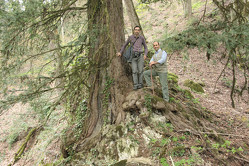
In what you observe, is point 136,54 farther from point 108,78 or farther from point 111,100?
point 111,100

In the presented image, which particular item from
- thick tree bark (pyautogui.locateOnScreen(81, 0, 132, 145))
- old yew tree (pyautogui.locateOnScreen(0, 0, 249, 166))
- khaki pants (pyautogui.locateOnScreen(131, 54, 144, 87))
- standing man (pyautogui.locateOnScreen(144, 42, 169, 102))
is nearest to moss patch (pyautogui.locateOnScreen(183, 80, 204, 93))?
old yew tree (pyautogui.locateOnScreen(0, 0, 249, 166))

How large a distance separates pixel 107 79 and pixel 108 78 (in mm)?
43

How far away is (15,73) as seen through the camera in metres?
4.30

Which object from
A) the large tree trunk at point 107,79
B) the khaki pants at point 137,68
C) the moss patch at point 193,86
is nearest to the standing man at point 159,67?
the khaki pants at point 137,68

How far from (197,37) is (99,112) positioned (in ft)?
10.1

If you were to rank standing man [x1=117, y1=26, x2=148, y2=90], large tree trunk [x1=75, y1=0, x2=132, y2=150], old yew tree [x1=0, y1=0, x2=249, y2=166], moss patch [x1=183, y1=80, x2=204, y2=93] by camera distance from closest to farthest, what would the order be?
1. old yew tree [x1=0, y1=0, x2=249, y2=166]
2. standing man [x1=117, y1=26, x2=148, y2=90]
3. large tree trunk [x1=75, y1=0, x2=132, y2=150]
4. moss patch [x1=183, y1=80, x2=204, y2=93]

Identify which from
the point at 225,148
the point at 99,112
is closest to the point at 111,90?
the point at 99,112

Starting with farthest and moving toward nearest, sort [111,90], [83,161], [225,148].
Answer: [111,90] → [83,161] → [225,148]

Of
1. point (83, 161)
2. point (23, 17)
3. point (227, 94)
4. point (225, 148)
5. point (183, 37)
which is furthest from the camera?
point (227, 94)

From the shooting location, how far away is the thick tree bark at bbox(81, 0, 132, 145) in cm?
449

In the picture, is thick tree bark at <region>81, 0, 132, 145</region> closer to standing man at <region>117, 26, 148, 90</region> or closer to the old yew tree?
the old yew tree

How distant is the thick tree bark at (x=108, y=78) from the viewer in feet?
14.7

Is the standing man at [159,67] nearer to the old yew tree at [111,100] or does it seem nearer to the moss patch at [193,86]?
→ the old yew tree at [111,100]

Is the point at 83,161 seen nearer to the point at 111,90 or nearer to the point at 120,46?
the point at 111,90
